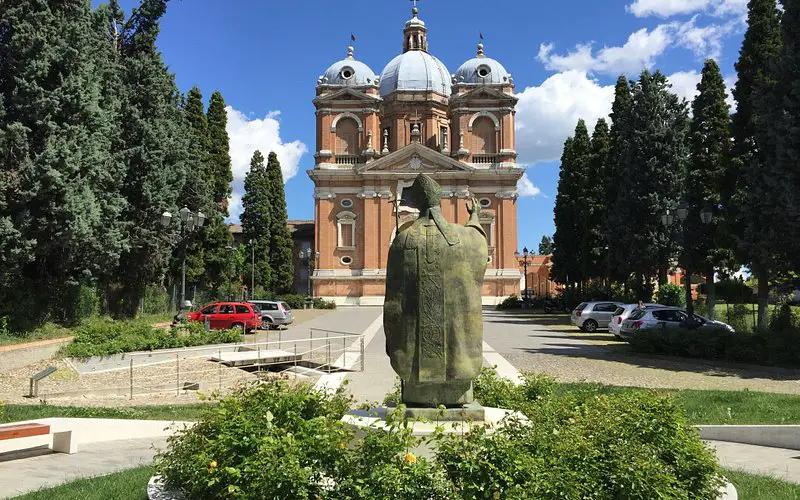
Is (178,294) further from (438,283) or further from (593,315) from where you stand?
(438,283)

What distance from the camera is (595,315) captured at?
28359 millimetres

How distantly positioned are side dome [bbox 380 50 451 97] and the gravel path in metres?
47.3

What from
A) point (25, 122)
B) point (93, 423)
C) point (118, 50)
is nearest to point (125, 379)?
point (93, 423)

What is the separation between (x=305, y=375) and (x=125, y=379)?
4.27 m

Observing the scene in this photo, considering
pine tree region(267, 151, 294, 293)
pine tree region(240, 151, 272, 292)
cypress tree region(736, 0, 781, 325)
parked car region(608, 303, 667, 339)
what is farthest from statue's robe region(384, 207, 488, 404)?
pine tree region(267, 151, 294, 293)

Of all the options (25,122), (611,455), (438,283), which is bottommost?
(611,455)

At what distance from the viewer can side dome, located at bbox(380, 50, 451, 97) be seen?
66562 mm

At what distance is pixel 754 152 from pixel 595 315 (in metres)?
10.7

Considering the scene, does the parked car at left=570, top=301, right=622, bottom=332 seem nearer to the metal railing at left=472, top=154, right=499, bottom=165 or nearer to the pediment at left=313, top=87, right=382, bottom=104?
the metal railing at left=472, top=154, right=499, bottom=165

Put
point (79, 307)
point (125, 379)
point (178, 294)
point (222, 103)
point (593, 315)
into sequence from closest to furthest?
point (125, 379) < point (79, 307) < point (593, 315) < point (178, 294) < point (222, 103)

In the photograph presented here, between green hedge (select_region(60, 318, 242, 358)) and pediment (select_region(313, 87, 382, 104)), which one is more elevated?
pediment (select_region(313, 87, 382, 104))

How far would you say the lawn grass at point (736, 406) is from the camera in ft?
30.5

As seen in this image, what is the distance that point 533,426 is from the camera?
17.8ft

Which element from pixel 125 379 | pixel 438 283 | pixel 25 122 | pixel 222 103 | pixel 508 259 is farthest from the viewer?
pixel 508 259
